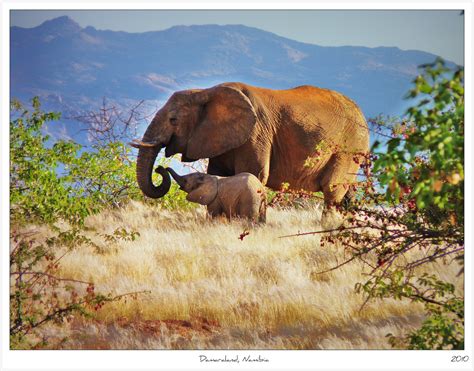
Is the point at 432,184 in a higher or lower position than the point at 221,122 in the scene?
higher

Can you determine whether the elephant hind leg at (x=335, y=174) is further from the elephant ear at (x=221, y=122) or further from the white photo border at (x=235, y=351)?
the white photo border at (x=235, y=351)

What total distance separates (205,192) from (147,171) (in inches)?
39.2

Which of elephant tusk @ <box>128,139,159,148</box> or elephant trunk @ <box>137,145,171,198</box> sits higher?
elephant tusk @ <box>128,139,159,148</box>

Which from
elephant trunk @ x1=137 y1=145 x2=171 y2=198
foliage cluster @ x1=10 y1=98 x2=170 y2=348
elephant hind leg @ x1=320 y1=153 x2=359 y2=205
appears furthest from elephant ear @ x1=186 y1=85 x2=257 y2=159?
foliage cluster @ x1=10 y1=98 x2=170 y2=348

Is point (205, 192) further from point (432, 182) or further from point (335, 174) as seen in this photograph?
point (432, 182)

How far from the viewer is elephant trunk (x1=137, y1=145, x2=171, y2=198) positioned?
12977 mm

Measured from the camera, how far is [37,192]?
32.6 feet

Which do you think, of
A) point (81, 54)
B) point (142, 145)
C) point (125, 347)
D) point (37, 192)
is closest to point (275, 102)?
point (142, 145)

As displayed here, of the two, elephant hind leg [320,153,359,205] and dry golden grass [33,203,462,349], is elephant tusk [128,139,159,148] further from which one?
elephant hind leg [320,153,359,205]

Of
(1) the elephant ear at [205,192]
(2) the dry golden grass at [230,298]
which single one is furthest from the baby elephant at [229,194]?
(2) the dry golden grass at [230,298]

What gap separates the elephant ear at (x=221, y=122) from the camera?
1337 centimetres

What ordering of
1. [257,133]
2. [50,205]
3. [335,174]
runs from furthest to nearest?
[335,174] → [257,133] → [50,205]

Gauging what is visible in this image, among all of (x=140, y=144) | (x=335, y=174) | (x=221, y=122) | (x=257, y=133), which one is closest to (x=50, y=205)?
(x=140, y=144)

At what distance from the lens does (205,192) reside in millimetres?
12656
